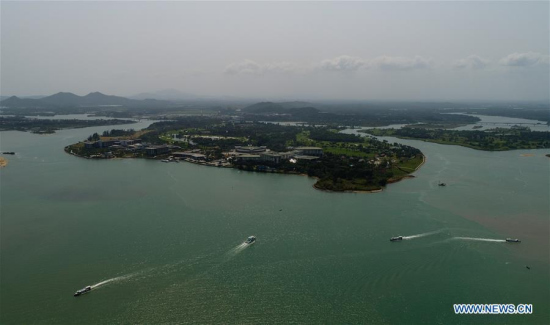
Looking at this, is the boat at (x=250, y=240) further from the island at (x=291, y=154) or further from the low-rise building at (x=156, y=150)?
the low-rise building at (x=156, y=150)

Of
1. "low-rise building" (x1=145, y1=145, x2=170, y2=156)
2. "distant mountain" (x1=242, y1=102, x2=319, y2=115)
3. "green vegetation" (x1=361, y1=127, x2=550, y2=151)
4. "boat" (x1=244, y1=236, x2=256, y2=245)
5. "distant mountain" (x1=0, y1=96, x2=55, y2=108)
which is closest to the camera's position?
"boat" (x1=244, y1=236, x2=256, y2=245)

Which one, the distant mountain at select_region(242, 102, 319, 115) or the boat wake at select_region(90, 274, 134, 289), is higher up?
the distant mountain at select_region(242, 102, 319, 115)

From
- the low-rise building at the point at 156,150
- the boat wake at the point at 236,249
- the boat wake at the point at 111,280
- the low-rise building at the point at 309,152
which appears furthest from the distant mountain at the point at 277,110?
the boat wake at the point at 111,280

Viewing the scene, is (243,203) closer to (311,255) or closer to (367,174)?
(311,255)

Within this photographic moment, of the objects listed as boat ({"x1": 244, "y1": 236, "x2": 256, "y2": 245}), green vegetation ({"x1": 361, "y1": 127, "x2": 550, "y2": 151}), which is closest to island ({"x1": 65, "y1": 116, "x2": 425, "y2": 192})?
boat ({"x1": 244, "y1": 236, "x2": 256, "y2": 245})

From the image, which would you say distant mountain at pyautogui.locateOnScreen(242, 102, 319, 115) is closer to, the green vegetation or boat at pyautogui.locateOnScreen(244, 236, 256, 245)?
the green vegetation

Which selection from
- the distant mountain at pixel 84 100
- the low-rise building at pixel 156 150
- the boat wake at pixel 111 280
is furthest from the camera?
the distant mountain at pixel 84 100

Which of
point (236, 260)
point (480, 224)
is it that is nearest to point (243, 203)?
point (236, 260)
